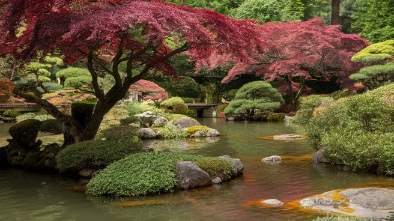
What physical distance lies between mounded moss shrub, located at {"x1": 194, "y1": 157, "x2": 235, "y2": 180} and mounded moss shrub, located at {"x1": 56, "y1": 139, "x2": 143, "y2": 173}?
1725mm

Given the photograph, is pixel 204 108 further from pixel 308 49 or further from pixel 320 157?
pixel 320 157

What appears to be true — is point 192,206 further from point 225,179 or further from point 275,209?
point 225,179

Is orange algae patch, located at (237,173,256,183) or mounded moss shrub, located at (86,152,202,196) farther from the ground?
mounded moss shrub, located at (86,152,202,196)

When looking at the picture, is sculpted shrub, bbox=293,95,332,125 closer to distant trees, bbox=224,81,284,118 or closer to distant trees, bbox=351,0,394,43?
distant trees, bbox=224,81,284,118

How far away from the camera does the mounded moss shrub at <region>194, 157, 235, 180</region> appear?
9.43 meters

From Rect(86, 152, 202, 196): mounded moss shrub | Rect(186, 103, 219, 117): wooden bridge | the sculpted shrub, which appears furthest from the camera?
Rect(186, 103, 219, 117): wooden bridge

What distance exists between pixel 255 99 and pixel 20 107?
13.4 meters

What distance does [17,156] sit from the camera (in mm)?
12305

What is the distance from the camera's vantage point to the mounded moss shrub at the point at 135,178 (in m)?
→ 8.44

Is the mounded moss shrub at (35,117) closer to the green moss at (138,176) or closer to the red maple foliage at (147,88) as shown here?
the red maple foliage at (147,88)

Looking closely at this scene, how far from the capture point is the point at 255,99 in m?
26.1

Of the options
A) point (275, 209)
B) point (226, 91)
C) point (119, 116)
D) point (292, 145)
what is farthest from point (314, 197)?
point (226, 91)

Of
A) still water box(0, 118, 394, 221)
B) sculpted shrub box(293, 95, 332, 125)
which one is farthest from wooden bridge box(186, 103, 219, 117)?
still water box(0, 118, 394, 221)

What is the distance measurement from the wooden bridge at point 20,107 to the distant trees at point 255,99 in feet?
36.3
